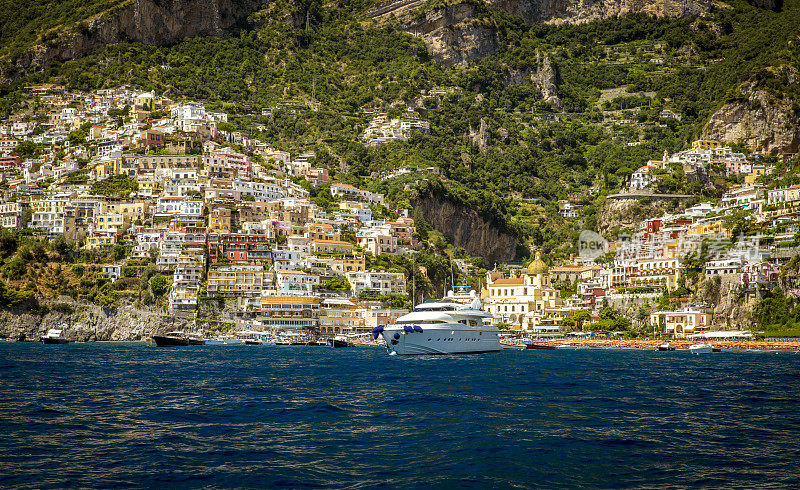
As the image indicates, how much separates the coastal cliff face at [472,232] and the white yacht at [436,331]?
3012 inches

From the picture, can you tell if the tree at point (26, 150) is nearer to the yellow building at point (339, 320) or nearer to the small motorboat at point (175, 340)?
the small motorboat at point (175, 340)

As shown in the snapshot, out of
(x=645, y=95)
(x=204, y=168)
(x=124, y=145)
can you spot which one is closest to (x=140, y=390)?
(x=204, y=168)

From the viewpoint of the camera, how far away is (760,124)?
140 meters

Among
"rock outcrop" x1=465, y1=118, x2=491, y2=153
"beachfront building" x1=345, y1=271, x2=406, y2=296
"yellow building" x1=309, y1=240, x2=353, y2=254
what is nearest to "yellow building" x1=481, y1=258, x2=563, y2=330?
"beachfront building" x1=345, y1=271, x2=406, y2=296

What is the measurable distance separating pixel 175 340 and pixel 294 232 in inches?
1459

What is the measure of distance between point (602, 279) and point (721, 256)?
18687 mm

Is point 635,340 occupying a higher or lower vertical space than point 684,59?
lower

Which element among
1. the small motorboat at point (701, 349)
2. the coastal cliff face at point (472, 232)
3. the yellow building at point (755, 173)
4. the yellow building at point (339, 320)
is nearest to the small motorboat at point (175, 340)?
the yellow building at point (339, 320)

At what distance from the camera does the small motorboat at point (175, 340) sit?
85625mm

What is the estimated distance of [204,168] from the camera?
430 ft

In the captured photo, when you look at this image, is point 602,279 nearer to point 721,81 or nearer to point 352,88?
point 721,81

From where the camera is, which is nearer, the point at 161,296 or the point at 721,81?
the point at 161,296

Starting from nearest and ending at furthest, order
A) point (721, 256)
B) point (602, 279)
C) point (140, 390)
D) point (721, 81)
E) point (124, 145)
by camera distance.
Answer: point (140, 390) → point (721, 256) → point (602, 279) → point (124, 145) → point (721, 81)

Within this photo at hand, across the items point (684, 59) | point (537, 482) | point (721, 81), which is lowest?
point (537, 482)
